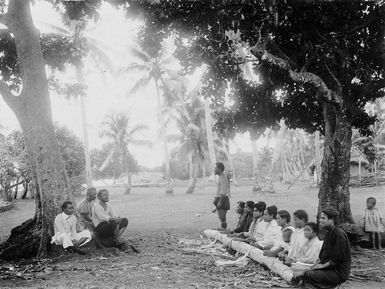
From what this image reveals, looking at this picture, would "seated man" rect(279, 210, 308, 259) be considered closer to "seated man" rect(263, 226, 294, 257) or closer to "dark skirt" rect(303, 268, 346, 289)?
"seated man" rect(263, 226, 294, 257)

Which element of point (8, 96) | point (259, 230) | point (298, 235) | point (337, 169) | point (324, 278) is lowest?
point (324, 278)

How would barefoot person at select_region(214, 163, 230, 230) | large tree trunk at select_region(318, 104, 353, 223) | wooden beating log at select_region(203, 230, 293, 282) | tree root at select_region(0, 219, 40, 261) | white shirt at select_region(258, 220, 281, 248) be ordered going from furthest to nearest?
barefoot person at select_region(214, 163, 230, 230) < large tree trunk at select_region(318, 104, 353, 223) < tree root at select_region(0, 219, 40, 261) < white shirt at select_region(258, 220, 281, 248) < wooden beating log at select_region(203, 230, 293, 282)

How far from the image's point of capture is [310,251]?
610 cm

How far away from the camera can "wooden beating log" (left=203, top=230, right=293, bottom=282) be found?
20.6ft

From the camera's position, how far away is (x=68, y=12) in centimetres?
994

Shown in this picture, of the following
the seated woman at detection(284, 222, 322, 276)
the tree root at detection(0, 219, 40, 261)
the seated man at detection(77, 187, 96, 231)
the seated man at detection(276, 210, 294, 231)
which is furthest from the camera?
the seated man at detection(77, 187, 96, 231)

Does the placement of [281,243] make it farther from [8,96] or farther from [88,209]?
[8,96]

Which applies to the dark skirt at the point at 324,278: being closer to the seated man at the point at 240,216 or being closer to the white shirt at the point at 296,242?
the white shirt at the point at 296,242

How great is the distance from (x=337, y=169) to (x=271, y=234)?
3290mm

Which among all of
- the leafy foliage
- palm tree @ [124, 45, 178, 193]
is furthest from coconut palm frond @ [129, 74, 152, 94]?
the leafy foliage

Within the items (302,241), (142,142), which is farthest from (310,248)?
(142,142)

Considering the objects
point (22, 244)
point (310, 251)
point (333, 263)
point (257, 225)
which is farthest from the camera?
point (22, 244)

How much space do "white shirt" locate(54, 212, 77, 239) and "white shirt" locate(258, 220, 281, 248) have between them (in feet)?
13.3

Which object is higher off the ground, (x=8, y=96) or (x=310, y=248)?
(x=8, y=96)
